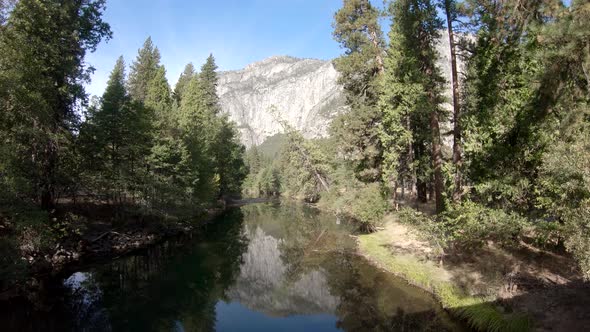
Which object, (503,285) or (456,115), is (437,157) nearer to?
(456,115)

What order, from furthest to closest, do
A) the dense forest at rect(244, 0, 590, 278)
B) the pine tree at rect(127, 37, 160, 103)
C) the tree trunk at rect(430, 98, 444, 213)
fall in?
the pine tree at rect(127, 37, 160, 103) → the tree trunk at rect(430, 98, 444, 213) → the dense forest at rect(244, 0, 590, 278)

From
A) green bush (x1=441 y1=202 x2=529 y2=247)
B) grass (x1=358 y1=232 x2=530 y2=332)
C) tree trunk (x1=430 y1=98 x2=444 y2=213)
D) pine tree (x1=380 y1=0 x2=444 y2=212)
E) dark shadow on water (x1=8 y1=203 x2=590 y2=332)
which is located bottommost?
dark shadow on water (x1=8 y1=203 x2=590 y2=332)

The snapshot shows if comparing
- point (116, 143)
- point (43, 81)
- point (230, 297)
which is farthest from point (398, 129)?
point (116, 143)

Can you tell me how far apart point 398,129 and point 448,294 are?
10.7 meters

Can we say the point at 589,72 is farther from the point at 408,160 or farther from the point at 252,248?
the point at 252,248

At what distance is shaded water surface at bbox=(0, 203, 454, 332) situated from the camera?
1459 centimetres

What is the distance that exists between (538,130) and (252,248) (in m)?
23.2

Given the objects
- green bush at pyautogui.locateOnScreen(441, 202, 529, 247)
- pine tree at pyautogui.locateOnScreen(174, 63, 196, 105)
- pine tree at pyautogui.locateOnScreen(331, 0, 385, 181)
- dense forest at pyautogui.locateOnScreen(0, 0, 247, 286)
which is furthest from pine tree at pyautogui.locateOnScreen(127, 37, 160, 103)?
green bush at pyautogui.locateOnScreen(441, 202, 529, 247)

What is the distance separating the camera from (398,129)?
22906 mm

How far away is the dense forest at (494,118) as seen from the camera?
9.97 metres

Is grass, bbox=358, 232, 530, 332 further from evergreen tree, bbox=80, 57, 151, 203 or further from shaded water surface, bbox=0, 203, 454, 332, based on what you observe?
evergreen tree, bbox=80, 57, 151, 203

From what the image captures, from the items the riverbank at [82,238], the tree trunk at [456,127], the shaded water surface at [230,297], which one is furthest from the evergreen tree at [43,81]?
the tree trunk at [456,127]

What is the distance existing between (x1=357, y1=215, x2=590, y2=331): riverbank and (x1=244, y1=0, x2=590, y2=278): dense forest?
1.01m

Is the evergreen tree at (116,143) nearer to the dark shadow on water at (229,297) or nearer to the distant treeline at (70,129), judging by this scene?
the distant treeline at (70,129)
